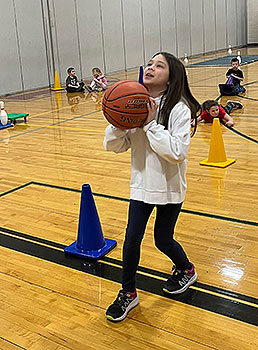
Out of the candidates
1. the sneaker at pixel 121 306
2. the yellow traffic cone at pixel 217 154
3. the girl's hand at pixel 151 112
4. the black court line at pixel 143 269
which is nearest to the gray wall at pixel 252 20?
the yellow traffic cone at pixel 217 154

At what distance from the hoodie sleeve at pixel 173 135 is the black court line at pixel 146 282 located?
2.75 ft

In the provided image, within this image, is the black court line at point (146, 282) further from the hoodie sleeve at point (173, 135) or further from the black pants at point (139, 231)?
the hoodie sleeve at point (173, 135)

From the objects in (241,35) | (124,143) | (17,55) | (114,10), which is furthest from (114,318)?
(241,35)

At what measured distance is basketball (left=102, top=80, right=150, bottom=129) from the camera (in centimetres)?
217

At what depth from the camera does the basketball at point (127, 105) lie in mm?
2172

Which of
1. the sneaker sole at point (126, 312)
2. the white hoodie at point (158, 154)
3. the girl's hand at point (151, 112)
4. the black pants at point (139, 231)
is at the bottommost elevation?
the sneaker sole at point (126, 312)

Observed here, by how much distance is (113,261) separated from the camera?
3.07 m

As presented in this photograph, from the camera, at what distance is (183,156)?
86.2 inches

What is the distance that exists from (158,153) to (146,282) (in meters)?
0.95

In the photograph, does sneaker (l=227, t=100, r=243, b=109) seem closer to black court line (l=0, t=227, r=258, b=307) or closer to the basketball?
black court line (l=0, t=227, r=258, b=307)

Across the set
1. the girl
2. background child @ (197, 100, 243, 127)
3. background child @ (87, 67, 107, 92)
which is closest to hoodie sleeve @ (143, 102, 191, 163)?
the girl

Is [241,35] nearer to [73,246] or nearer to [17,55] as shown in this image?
[17,55]

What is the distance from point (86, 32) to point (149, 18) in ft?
11.3

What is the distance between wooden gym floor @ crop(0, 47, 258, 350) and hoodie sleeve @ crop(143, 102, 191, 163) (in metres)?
0.85
